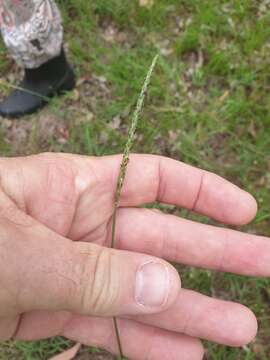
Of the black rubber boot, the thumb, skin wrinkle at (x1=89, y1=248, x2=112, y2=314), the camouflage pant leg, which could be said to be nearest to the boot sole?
the black rubber boot

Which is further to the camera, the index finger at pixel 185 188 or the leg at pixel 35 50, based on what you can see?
the leg at pixel 35 50

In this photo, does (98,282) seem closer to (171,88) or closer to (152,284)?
(152,284)

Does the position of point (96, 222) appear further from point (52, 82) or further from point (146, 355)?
point (52, 82)

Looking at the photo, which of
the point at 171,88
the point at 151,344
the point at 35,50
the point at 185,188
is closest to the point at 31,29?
the point at 35,50

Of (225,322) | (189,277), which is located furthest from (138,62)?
(225,322)

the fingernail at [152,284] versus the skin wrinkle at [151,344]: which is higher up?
the fingernail at [152,284]

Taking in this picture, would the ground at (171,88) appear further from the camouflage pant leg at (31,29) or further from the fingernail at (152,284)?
the fingernail at (152,284)

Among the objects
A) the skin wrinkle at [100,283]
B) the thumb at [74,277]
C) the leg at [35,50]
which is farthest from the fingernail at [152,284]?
the leg at [35,50]
